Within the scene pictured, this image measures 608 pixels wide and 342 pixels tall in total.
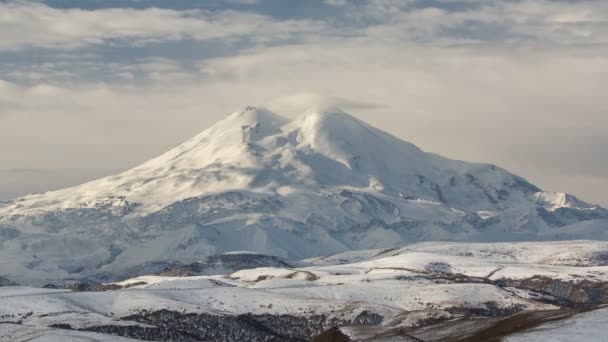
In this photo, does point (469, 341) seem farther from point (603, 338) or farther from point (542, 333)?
point (603, 338)

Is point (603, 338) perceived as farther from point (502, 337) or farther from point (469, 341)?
point (469, 341)

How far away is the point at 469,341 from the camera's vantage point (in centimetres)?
19788

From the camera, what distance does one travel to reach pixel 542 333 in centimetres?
18175

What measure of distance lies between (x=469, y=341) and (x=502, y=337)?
1942cm

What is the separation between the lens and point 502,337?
587 feet

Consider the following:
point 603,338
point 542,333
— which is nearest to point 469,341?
point 542,333

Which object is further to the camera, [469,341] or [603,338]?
[469,341]

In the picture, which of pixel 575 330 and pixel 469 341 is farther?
pixel 469 341

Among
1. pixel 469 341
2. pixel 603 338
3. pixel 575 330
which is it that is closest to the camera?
pixel 603 338

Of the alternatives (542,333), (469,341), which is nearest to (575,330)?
(542,333)

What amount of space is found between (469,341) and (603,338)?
102 feet

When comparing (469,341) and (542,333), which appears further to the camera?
(469,341)

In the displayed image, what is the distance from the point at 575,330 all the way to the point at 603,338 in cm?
1183

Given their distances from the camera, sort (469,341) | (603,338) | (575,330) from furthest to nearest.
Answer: (469,341), (575,330), (603,338)
